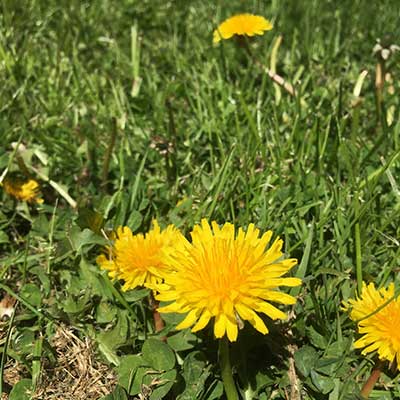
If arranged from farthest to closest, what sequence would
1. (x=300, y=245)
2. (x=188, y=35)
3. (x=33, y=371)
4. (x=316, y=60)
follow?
(x=188, y=35) < (x=316, y=60) < (x=300, y=245) < (x=33, y=371)

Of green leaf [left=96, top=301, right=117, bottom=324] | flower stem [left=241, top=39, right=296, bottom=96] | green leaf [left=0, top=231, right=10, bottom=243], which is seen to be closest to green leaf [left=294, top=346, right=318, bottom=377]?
green leaf [left=96, top=301, right=117, bottom=324]

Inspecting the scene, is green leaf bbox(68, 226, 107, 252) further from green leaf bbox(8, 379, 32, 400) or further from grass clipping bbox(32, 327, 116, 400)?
green leaf bbox(8, 379, 32, 400)

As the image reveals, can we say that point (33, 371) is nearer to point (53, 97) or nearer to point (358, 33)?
point (53, 97)

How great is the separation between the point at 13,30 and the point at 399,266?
181cm

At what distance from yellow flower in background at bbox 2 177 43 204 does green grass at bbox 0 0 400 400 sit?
0.10ft

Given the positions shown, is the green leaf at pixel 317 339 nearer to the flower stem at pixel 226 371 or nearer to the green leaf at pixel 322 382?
the green leaf at pixel 322 382

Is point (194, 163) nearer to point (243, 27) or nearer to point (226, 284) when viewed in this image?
point (243, 27)

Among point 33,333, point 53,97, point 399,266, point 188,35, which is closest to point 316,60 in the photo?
point 188,35

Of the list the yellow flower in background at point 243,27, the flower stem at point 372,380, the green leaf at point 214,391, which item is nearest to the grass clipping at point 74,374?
the green leaf at point 214,391

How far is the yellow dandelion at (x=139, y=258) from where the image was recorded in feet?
4.74

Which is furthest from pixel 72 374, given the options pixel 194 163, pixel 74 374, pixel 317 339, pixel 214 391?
pixel 194 163

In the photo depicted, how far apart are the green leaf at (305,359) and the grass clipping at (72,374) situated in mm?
407

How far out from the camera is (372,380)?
51.5 inches

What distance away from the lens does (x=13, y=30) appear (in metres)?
2.58
